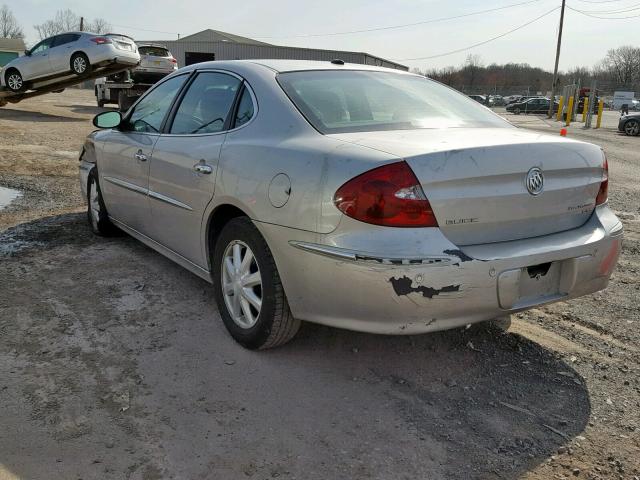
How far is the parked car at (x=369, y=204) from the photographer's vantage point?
2551 millimetres

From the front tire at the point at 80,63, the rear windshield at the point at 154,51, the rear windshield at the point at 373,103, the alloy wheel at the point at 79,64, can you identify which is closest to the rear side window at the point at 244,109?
the rear windshield at the point at 373,103

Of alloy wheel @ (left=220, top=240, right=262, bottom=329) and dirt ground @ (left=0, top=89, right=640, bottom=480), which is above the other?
alloy wheel @ (left=220, top=240, right=262, bottom=329)

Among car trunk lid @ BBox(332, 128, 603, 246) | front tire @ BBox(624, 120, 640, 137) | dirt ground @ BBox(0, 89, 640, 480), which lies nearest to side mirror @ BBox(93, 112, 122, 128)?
dirt ground @ BBox(0, 89, 640, 480)

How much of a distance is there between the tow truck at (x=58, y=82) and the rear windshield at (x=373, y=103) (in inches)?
638

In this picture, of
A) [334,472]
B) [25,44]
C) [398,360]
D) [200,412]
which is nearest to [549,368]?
[398,360]

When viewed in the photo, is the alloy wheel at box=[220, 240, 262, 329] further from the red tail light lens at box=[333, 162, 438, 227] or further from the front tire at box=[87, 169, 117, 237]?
the front tire at box=[87, 169, 117, 237]

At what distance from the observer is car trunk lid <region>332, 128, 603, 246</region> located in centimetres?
259

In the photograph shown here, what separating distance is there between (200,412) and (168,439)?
0.77 feet

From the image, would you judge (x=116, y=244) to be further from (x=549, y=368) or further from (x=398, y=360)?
(x=549, y=368)

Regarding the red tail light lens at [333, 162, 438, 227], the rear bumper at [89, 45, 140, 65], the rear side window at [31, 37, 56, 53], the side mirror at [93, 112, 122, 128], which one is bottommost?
the red tail light lens at [333, 162, 438, 227]

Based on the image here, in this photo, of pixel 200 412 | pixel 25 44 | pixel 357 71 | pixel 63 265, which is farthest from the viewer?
pixel 25 44

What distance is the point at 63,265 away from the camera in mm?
4688

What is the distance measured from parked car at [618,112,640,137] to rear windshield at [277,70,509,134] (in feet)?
77.2

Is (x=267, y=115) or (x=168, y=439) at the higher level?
(x=267, y=115)
